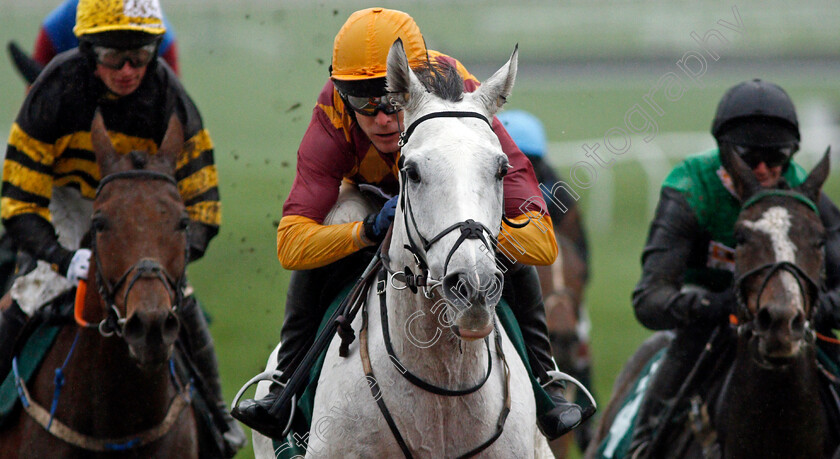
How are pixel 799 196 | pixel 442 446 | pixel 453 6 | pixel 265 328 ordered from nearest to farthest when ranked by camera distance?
1. pixel 442 446
2. pixel 799 196
3. pixel 265 328
4. pixel 453 6

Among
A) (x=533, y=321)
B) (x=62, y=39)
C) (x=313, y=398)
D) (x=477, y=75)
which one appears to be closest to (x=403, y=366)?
(x=313, y=398)

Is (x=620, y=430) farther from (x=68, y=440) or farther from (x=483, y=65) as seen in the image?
(x=483, y=65)

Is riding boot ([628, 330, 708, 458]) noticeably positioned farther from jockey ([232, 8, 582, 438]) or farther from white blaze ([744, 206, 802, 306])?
jockey ([232, 8, 582, 438])

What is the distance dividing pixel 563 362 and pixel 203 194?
126 inches

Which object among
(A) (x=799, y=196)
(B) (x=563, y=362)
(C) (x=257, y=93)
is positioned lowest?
(C) (x=257, y=93)

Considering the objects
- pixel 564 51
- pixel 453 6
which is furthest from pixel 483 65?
pixel 453 6

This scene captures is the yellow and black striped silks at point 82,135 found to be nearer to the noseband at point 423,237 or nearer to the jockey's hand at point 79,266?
the jockey's hand at point 79,266

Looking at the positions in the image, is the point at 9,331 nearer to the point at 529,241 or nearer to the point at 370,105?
the point at 370,105

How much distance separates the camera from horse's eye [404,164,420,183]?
3359 mm

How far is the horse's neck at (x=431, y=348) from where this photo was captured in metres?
3.60

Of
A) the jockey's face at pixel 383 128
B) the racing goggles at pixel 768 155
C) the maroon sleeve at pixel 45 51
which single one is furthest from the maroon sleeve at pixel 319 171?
the maroon sleeve at pixel 45 51

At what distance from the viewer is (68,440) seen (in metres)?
5.06

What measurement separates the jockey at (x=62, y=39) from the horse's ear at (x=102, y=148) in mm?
2809

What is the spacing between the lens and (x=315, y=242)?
4.01 metres
